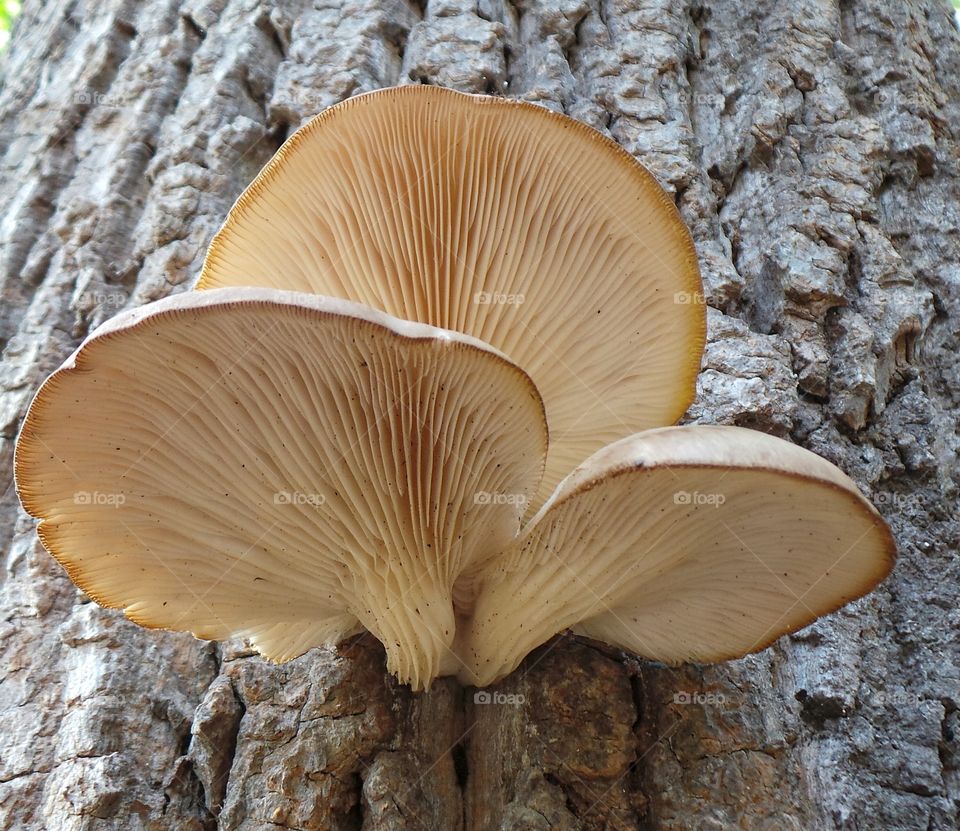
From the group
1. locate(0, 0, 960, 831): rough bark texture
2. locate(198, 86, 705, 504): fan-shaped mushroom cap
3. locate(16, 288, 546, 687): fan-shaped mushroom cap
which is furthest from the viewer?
locate(198, 86, 705, 504): fan-shaped mushroom cap

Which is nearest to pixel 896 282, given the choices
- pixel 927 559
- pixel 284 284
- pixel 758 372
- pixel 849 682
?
pixel 758 372

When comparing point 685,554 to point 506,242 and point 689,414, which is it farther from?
point 506,242

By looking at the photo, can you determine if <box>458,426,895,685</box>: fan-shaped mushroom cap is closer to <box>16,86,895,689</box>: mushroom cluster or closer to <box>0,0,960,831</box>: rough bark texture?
<box>16,86,895,689</box>: mushroom cluster

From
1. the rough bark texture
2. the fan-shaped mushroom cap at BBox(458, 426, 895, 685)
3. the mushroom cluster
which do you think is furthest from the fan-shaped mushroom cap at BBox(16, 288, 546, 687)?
the rough bark texture

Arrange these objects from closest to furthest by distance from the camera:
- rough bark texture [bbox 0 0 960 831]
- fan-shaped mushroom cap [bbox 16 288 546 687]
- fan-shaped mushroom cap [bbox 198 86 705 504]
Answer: fan-shaped mushroom cap [bbox 16 288 546 687] < rough bark texture [bbox 0 0 960 831] < fan-shaped mushroom cap [bbox 198 86 705 504]

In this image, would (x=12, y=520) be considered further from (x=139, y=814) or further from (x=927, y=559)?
(x=927, y=559)

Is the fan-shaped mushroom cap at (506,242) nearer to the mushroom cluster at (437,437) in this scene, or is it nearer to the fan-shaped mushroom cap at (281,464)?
the mushroom cluster at (437,437)
